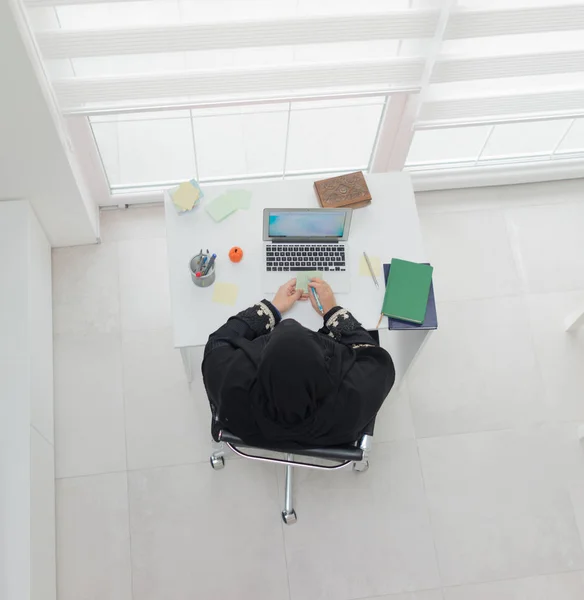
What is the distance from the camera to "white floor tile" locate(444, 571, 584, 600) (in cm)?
265

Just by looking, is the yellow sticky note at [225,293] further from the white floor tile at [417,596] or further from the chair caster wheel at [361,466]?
the white floor tile at [417,596]

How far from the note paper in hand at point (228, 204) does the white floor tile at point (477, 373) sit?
1243 millimetres

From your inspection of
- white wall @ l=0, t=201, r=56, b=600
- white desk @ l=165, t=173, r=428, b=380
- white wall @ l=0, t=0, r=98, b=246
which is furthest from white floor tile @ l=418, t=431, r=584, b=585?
white wall @ l=0, t=0, r=98, b=246

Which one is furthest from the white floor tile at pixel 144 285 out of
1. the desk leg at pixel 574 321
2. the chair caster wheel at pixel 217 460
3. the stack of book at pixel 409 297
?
the desk leg at pixel 574 321

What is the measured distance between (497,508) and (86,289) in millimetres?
2253

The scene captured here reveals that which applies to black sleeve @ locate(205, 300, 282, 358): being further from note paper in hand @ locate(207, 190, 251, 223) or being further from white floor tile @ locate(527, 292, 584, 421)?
white floor tile @ locate(527, 292, 584, 421)

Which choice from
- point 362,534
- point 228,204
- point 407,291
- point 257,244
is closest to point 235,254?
point 257,244

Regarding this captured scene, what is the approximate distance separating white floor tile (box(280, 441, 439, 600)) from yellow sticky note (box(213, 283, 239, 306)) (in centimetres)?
100

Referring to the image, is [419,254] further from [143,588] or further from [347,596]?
[143,588]

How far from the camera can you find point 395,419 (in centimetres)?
292

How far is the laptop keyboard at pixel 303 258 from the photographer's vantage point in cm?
230

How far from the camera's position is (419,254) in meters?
2.39

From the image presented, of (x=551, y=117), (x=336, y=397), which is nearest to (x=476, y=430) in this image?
(x=336, y=397)

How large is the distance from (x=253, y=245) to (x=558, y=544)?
193 cm
